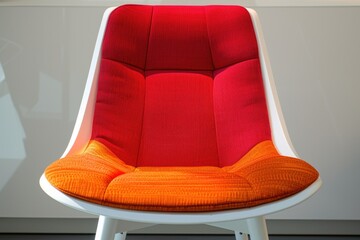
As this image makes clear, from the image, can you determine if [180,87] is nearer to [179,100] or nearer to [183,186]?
[179,100]

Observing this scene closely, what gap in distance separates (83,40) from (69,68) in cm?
12

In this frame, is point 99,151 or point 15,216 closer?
point 99,151

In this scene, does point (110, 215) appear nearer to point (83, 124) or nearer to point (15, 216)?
point (83, 124)

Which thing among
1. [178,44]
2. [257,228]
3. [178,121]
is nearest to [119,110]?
[178,121]

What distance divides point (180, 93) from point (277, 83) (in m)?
0.58

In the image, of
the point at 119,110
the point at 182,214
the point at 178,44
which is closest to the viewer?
the point at 182,214

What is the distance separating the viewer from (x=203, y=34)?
114 centimetres

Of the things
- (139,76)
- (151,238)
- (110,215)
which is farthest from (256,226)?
(151,238)

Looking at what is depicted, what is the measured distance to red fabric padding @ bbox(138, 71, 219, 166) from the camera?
40.7 inches

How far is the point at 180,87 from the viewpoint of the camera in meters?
1.11

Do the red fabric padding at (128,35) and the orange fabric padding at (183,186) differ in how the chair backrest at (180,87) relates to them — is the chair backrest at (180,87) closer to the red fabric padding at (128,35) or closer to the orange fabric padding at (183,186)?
the red fabric padding at (128,35)

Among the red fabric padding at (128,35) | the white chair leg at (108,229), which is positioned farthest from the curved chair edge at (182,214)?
the red fabric padding at (128,35)

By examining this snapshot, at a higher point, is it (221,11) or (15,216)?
(221,11)

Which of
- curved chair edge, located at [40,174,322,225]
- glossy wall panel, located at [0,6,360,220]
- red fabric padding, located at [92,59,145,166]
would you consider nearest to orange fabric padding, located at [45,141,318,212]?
curved chair edge, located at [40,174,322,225]
